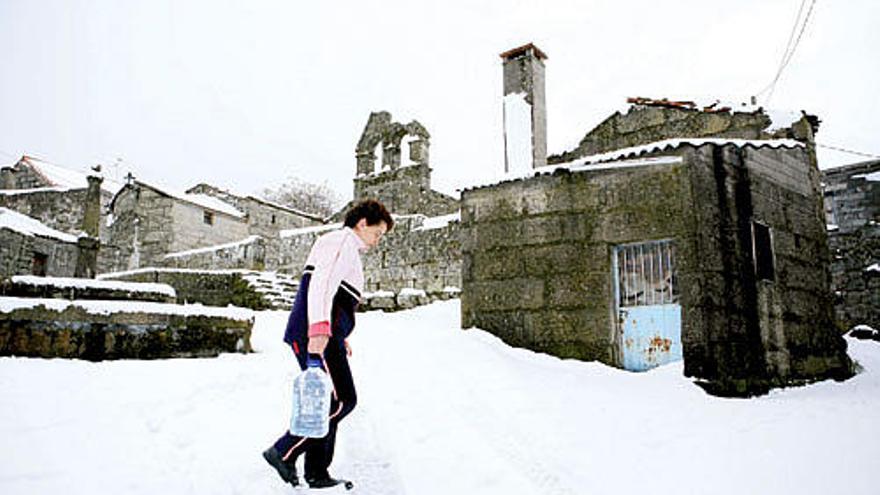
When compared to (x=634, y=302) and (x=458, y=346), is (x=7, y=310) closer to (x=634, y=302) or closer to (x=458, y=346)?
(x=458, y=346)

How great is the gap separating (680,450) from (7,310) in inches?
243

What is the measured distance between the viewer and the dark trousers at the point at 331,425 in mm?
3084

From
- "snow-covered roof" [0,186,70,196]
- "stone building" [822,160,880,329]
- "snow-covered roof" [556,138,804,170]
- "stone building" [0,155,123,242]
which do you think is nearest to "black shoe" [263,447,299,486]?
"snow-covered roof" [556,138,804,170]

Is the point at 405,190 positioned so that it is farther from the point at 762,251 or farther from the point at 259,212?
the point at 762,251

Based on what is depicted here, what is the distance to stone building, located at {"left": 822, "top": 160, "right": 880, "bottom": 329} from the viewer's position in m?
16.5

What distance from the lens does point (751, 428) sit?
5.19 metres

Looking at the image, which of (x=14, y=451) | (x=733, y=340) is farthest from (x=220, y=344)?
(x=733, y=340)

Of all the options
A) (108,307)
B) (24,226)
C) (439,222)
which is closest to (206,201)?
(24,226)

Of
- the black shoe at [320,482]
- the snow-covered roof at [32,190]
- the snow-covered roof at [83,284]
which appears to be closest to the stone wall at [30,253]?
the snow-covered roof at [83,284]

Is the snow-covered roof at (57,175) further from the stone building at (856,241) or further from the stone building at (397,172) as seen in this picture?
the stone building at (856,241)

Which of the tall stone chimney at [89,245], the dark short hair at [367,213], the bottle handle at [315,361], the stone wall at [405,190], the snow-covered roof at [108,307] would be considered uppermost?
the stone wall at [405,190]

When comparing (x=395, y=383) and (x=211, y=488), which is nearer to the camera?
(x=211, y=488)

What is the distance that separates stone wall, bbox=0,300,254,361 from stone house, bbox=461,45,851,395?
398cm

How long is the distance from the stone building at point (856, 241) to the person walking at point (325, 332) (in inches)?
705
